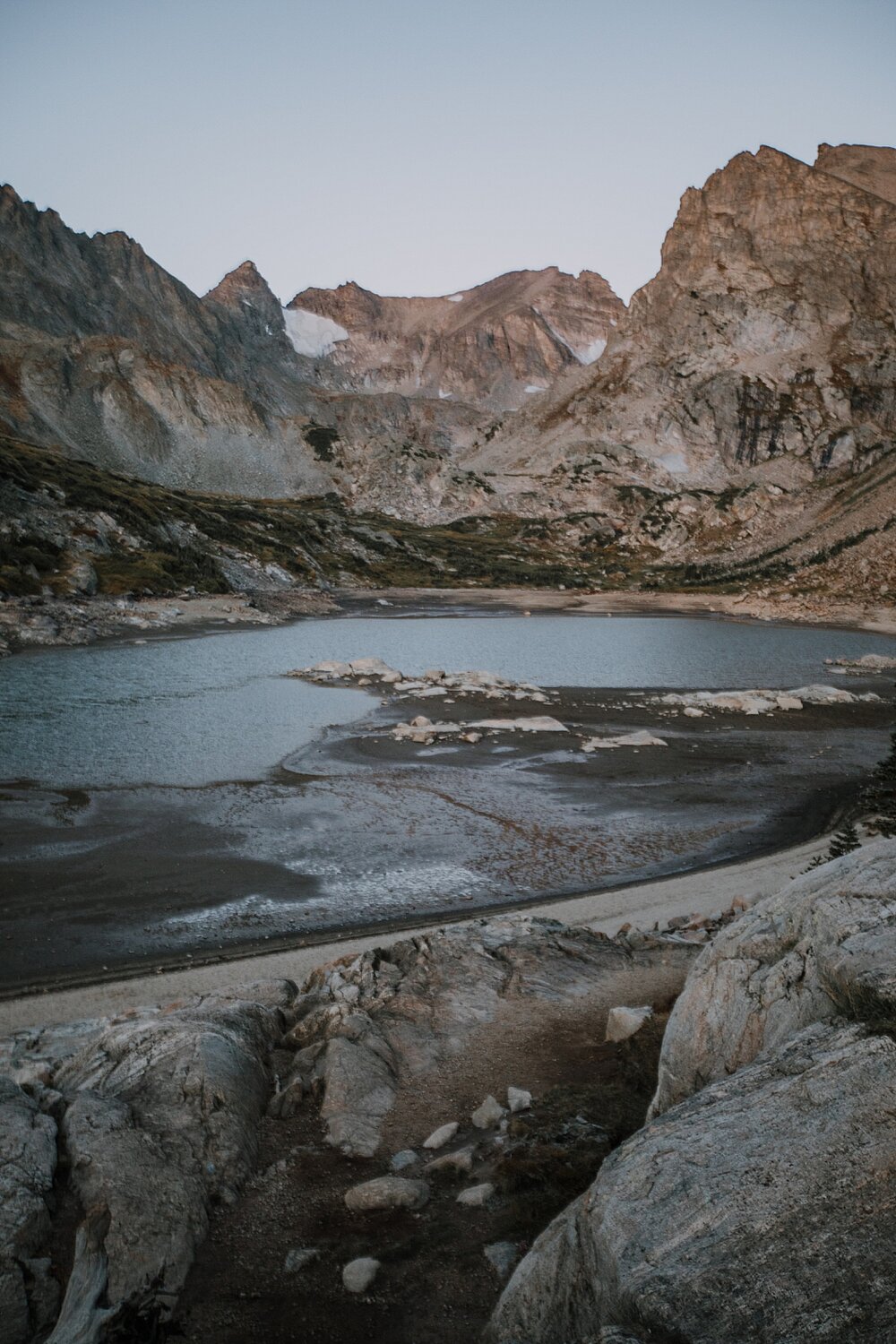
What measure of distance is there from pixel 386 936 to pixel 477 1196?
972 cm

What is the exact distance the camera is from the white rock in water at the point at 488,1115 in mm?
9734

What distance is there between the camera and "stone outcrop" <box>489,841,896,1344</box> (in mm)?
4645

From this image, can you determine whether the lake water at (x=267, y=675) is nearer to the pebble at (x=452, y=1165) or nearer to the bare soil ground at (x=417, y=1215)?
the bare soil ground at (x=417, y=1215)

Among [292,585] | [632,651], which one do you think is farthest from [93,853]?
[292,585]

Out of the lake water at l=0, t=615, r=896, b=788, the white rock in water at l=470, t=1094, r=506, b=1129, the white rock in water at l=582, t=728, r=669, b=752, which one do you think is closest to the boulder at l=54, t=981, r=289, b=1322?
the white rock in water at l=470, t=1094, r=506, b=1129

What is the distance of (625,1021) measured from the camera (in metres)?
11.4

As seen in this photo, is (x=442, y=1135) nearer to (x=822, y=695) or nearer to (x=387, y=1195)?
(x=387, y=1195)

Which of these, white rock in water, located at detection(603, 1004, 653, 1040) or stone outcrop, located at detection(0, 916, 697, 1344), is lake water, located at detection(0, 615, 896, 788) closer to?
stone outcrop, located at detection(0, 916, 697, 1344)

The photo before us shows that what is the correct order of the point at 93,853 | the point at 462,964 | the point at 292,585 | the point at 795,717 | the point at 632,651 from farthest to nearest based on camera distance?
the point at 292,585 < the point at 632,651 < the point at 795,717 < the point at 93,853 < the point at 462,964

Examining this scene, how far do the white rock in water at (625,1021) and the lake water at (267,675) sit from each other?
70.5ft

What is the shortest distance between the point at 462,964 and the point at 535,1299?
7.77 metres

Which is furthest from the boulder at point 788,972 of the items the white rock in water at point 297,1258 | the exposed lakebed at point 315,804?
the exposed lakebed at point 315,804

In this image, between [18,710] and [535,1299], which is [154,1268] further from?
[18,710]

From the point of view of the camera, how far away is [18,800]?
1027 inches
